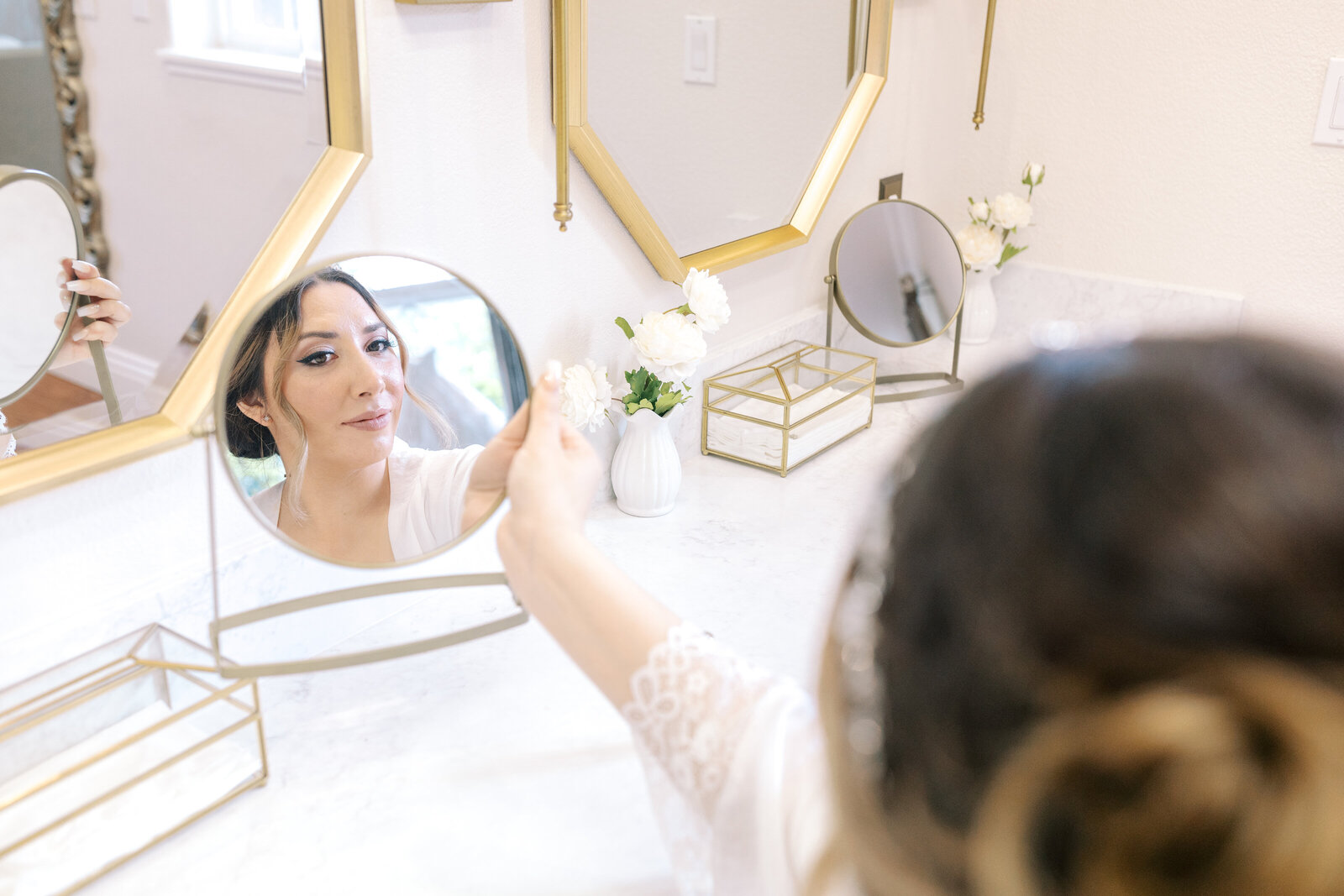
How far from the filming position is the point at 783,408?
142 cm

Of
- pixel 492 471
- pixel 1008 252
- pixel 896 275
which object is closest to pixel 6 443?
pixel 492 471

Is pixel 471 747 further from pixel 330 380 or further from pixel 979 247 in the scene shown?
pixel 979 247

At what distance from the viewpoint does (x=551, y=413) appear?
78 centimetres

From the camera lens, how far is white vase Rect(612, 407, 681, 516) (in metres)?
1.22

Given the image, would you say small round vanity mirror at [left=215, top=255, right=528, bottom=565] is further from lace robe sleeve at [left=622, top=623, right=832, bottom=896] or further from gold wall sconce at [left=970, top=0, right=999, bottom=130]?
gold wall sconce at [left=970, top=0, right=999, bottom=130]

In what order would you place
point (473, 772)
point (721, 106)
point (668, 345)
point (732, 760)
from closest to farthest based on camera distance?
point (732, 760) → point (473, 772) → point (668, 345) → point (721, 106)

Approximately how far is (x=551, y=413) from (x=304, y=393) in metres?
0.18

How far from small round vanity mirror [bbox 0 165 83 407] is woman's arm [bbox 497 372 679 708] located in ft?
1.11

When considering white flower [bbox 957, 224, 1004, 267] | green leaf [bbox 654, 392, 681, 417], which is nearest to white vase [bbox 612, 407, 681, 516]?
green leaf [bbox 654, 392, 681, 417]

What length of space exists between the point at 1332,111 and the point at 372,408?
1475 mm

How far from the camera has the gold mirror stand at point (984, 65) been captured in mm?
1674

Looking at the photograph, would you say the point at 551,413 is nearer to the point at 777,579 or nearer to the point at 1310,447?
the point at 777,579

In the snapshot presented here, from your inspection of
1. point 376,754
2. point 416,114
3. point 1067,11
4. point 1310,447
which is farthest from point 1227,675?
point 1067,11

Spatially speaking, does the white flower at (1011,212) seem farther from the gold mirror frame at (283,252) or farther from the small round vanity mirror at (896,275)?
the gold mirror frame at (283,252)
